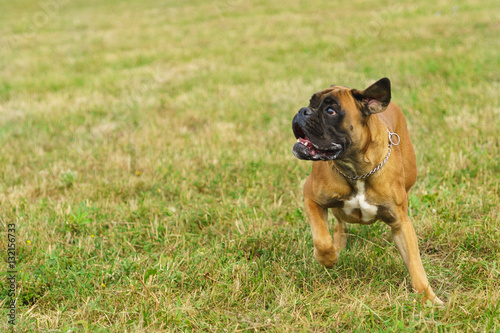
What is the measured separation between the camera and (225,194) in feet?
17.8

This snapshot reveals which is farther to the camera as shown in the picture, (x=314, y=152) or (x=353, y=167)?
(x=353, y=167)

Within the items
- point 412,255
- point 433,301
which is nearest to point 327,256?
Result: point 412,255

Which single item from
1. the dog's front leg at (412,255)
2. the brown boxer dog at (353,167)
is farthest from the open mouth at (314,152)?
the dog's front leg at (412,255)

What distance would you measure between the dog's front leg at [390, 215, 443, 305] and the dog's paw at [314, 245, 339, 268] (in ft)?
1.64

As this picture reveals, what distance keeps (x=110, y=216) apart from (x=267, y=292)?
79.7 inches

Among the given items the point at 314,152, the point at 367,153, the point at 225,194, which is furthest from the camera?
the point at 225,194

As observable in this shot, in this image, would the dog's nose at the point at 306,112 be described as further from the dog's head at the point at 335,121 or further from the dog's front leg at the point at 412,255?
the dog's front leg at the point at 412,255

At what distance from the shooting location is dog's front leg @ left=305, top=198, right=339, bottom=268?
3535 mm

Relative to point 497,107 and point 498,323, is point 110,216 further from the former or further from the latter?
point 497,107

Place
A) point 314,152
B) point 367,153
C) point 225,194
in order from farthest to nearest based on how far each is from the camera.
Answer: point 225,194 < point 367,153 < point 314,152

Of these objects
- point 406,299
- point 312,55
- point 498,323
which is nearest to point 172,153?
point 406,299

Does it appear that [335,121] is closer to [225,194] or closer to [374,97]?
[374,97]

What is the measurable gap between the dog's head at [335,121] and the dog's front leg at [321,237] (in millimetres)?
511

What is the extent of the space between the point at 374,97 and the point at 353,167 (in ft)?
1.68
